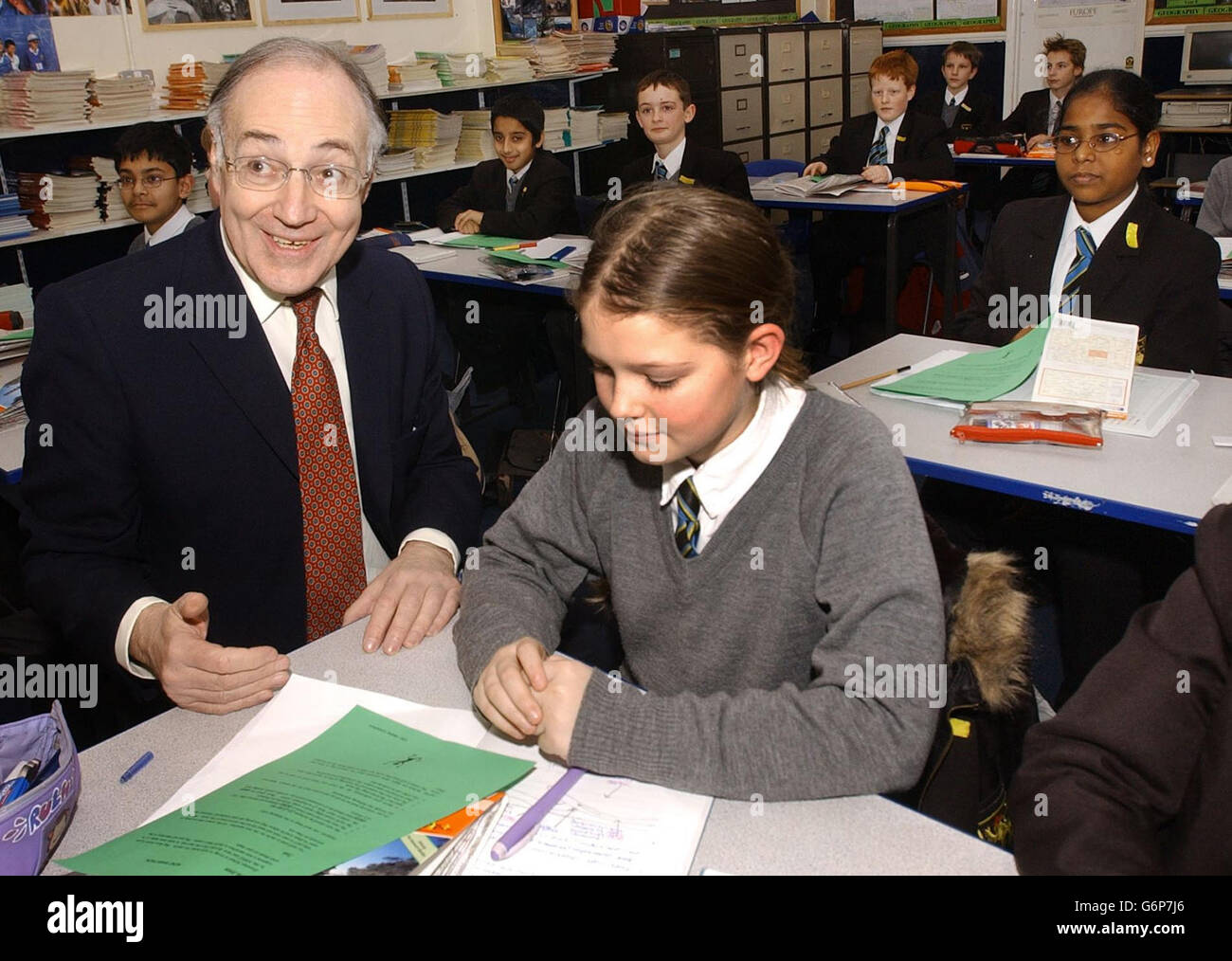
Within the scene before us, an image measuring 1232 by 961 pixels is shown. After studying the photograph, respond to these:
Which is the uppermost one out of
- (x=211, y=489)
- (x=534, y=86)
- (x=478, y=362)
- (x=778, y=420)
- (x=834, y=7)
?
(x=834, y=7)

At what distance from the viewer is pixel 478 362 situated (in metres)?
4.66

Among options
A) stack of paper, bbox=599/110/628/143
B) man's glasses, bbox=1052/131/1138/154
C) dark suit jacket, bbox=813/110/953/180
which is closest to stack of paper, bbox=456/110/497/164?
stack of paper, bbox=599/110/628/143

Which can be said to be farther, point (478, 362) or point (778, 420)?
point (478, 362)

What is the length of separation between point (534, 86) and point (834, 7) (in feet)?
11.2

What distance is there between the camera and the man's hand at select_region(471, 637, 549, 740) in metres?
1.05

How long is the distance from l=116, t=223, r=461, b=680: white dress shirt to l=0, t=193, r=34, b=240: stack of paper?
2.80 m

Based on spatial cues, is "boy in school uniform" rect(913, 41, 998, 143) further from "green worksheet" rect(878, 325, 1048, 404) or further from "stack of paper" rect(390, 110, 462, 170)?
"green worksheet" rect(878, 325, 1048, 404)

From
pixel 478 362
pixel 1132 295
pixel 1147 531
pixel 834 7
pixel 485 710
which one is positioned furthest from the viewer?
pixel 834 7

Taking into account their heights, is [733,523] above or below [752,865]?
above

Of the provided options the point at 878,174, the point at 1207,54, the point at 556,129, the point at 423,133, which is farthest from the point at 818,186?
the point at 1207,54

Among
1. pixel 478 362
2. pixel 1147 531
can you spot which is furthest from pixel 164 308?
→ pixel 478 362

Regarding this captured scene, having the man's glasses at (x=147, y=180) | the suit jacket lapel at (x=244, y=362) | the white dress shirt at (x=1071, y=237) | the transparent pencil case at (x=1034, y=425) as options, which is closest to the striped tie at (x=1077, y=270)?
the white dress shirt at (x=1071, y=237)
